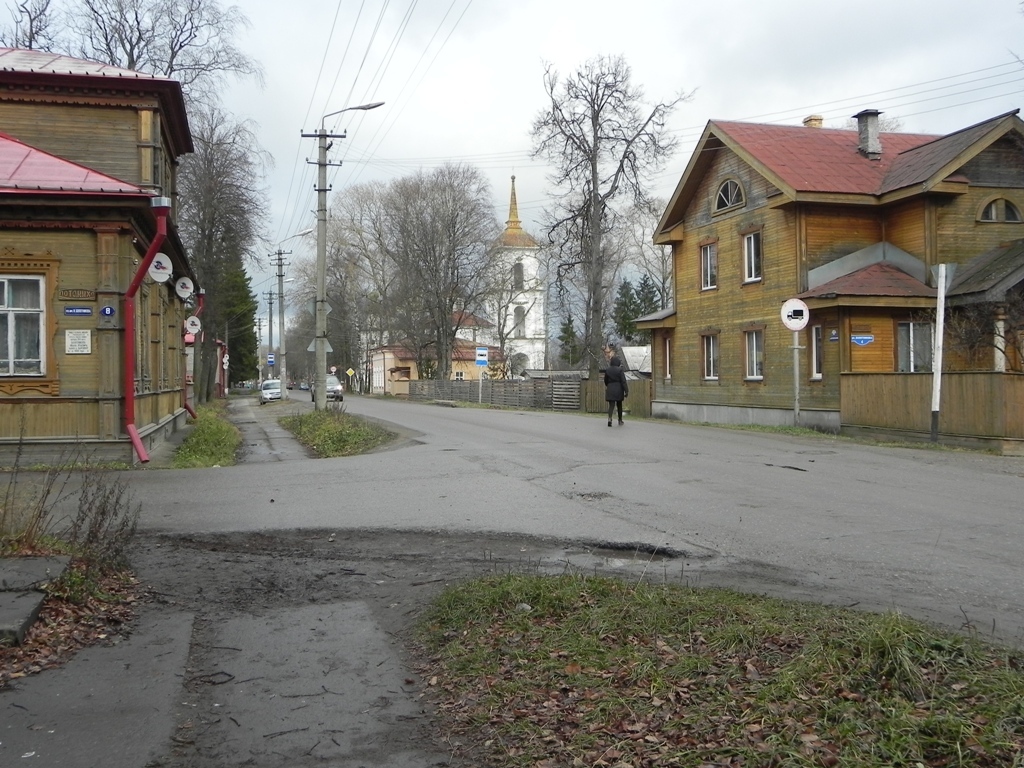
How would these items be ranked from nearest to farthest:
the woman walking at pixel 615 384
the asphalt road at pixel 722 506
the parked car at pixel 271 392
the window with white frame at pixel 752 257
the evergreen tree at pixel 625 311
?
the asphalt road at pixel 722 506 < the woman walking at pixel 615 384 < the window with white frame at pixel 752 257 < the parked car at pixel 271 392 < the evergreen tree at pixel 625 311

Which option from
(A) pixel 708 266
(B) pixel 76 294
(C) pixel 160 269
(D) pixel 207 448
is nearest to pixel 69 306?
(B) pixel 76 294

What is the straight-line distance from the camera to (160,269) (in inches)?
674

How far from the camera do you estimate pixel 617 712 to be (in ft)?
13.8

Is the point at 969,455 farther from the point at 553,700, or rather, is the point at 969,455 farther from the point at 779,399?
the point at 553,700

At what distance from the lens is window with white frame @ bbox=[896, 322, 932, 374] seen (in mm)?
24641

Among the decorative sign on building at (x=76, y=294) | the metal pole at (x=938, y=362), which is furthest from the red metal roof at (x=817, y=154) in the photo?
the decorative sign on building at (x=76, y=294)

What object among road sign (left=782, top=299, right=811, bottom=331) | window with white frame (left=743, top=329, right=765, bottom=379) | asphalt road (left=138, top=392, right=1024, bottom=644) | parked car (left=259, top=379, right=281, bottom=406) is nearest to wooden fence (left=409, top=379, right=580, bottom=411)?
parked car (left=259, top=379, right=281, bottom=406)

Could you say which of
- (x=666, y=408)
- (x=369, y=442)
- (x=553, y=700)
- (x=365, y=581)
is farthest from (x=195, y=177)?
(x=553, y=700)

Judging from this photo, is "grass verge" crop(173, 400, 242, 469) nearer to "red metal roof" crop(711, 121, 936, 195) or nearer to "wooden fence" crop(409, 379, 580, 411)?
"red metal roof" crop(711, 121, 936, 195)

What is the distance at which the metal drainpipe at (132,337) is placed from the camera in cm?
1527

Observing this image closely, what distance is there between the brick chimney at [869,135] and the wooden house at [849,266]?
→ 0.05m

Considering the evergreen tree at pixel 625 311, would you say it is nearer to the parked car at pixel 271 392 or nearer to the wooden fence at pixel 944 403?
the parked car at pixel 271 392

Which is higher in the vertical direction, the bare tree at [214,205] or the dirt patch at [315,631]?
the bare tree at [214,205]

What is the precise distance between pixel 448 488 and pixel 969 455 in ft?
33.3
